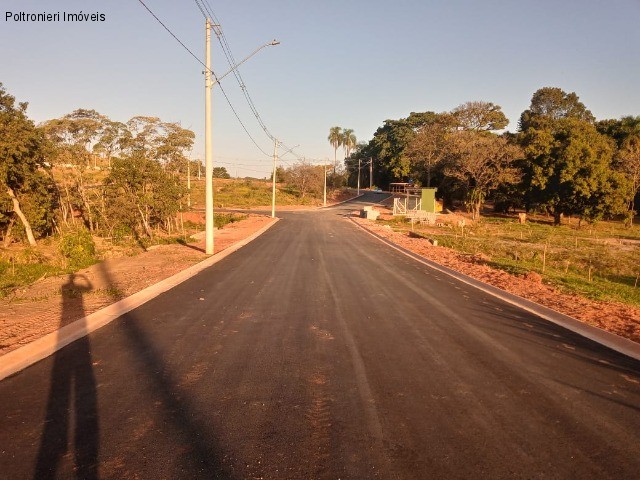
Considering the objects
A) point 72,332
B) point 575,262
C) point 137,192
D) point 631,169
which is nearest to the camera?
point 72,332

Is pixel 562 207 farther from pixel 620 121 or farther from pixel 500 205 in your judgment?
pixel 620 121

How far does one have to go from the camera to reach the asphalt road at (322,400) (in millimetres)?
3197

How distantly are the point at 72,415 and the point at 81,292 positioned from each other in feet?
20.1

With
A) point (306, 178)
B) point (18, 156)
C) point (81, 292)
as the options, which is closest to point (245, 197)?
point (306, 178)

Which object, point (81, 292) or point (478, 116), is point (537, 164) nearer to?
point (478, 116)

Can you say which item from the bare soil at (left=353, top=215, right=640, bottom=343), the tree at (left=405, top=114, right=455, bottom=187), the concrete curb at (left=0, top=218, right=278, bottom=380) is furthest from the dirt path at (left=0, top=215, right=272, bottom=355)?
the tree at (left=405, top=114, right=455, bottom=187)

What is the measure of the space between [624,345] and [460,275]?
638 centimetres

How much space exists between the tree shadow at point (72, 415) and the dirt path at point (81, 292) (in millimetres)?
1009

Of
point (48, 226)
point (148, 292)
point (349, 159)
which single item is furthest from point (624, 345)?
point (349, 159)

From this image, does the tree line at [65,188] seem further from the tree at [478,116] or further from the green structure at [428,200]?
the tree at [478,116]

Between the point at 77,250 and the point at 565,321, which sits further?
the point at 77,250

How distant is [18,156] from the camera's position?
1864 centimetres

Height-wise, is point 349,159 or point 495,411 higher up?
point 349,159

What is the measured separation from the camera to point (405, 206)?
47.5m
